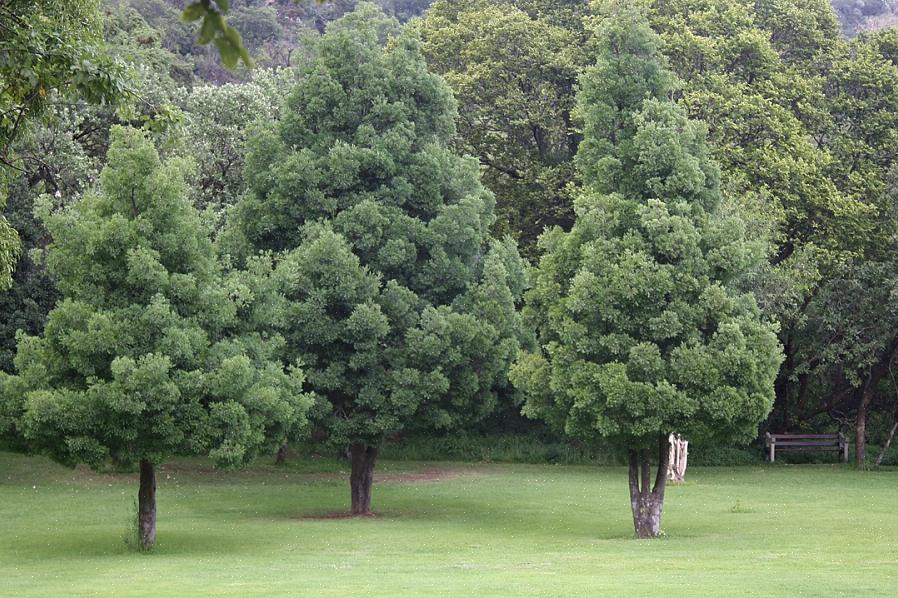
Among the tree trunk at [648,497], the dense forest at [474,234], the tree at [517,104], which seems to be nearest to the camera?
the dense forest at [474,234]

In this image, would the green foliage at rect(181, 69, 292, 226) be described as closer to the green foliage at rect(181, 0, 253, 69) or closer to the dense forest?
the dense forest

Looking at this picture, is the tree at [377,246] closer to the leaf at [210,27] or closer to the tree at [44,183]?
the tree at [44,183]

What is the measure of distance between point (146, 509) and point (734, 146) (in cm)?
2360

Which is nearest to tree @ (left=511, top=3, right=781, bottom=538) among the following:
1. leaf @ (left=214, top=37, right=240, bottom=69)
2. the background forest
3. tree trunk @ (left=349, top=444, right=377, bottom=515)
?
tree trunk @ (left=349, top=444, right=377, bottom=515)

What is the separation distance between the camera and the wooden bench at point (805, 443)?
1625 inches

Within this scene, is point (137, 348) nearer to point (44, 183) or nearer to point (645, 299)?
point (645, 299)

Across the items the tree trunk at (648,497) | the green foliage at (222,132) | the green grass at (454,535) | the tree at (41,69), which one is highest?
the green foliage at (222,132)

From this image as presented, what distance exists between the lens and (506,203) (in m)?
41.8

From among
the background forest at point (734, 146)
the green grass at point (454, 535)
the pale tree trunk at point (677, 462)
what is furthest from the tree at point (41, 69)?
the pale tree trunk at point (677, 462)

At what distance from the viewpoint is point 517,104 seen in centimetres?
4131

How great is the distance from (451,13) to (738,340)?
88.0 feet

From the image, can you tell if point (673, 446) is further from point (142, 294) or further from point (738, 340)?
point (142, 294)

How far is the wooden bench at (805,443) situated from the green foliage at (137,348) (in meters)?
24.5

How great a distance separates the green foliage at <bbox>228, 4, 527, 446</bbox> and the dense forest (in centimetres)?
7
